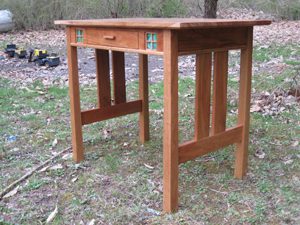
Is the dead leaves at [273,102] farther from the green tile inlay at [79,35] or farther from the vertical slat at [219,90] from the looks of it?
the green tile inlay at [79,35]

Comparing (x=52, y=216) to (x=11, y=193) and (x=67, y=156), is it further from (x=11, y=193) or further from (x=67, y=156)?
(x=67, y=156)

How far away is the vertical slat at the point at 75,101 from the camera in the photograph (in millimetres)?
3246

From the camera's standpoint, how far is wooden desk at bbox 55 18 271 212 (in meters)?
2.35

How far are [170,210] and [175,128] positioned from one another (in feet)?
1.72

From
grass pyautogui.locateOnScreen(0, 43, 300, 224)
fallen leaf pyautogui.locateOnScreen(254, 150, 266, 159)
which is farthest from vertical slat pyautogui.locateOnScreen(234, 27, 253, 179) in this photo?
fallen leaf pyautogui.locateOnScreen(254, 150, 266, 159)

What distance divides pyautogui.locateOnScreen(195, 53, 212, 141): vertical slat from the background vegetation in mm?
9439

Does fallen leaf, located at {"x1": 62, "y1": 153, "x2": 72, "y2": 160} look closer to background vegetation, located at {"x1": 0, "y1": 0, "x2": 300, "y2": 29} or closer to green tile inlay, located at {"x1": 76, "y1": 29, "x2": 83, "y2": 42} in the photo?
green tile inlay, located at {"x1": 76, "y1": 29, "x2": 83, "y2": 42}

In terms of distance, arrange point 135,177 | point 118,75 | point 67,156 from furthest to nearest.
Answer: point 118,75 < point 67,156 < point 135,177

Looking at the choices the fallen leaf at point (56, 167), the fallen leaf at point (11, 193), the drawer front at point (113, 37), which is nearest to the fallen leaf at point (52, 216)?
the fallen leaf at point (11, 193)

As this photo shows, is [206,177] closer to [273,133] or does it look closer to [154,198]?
[154,198]

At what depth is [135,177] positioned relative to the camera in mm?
3076

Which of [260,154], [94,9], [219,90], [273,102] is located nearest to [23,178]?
[219,90]

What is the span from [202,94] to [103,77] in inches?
47.9

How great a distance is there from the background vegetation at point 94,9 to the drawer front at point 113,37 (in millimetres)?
8945
